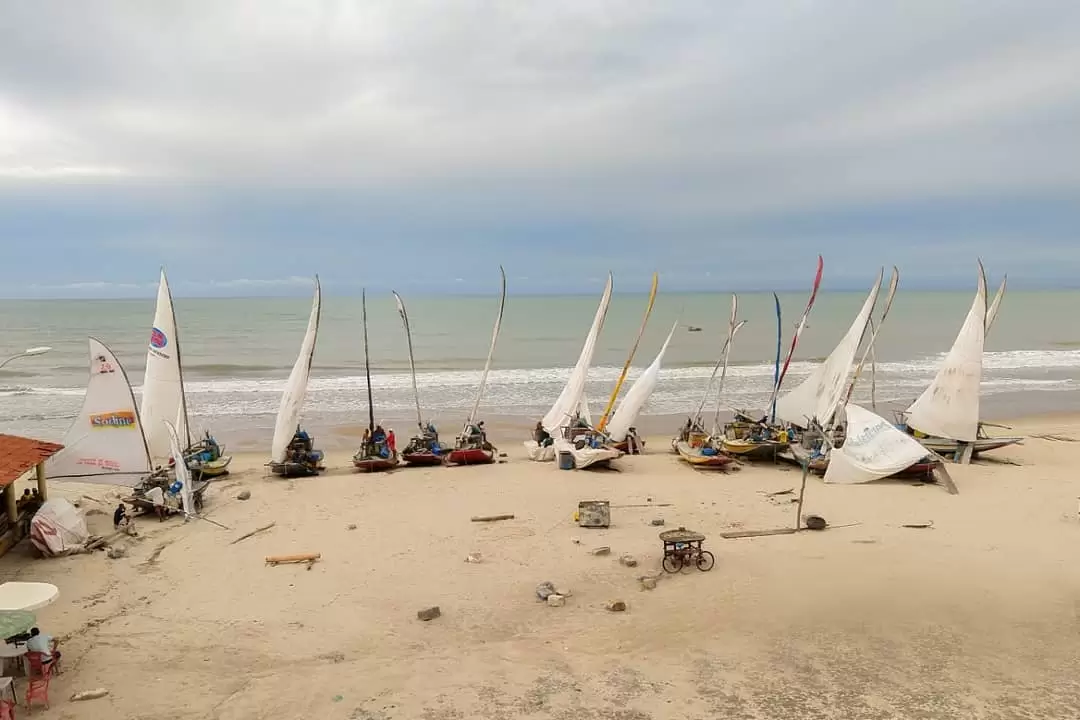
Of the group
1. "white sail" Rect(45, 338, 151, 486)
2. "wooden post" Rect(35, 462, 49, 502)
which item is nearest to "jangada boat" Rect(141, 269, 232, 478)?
"white sail" Rect(45, 338, 151, 486)

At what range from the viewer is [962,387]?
21062mm

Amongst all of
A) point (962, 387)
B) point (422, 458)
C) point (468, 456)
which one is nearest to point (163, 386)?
point (422, 458)

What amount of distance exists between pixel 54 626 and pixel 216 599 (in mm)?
2154

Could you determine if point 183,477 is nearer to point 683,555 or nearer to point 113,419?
point 113,419

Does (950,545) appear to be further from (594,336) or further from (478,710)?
(594,336)

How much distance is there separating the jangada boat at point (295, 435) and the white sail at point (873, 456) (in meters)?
14.1

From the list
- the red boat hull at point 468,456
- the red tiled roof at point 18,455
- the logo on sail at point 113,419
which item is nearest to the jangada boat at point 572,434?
the red boat hull at point 468,456

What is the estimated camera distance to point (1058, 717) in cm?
798

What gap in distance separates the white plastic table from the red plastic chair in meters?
Result: 0.62

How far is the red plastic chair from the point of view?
816 centimetres

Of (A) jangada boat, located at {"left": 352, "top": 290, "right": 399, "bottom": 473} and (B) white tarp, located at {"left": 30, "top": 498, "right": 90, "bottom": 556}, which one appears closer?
(B) white tarp, located at {"left": 30, "top": 498, "right": 90, "bottom": 556}

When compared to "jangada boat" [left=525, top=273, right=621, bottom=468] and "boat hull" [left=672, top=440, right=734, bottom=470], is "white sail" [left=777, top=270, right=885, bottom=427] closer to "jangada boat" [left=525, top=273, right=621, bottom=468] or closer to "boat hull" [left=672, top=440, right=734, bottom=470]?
"boat hull" [left=672, top=440, right=734, bottom=470]

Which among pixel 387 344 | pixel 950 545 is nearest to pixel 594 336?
pixel 950 545

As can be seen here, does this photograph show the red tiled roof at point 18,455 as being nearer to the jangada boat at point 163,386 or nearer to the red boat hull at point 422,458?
the jangada boat at point 163,386
